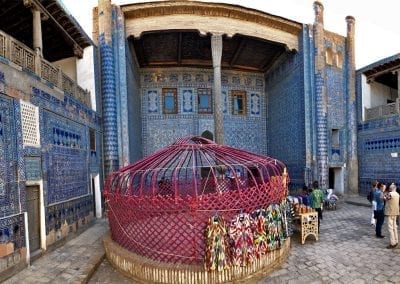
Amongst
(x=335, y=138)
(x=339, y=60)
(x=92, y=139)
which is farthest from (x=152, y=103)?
(x=339, y=60)

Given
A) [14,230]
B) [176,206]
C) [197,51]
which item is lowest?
[14,230]

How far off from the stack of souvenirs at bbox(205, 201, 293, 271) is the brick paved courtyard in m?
0.55

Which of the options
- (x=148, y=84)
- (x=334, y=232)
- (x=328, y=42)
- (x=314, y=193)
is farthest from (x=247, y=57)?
(x=334, y=232)

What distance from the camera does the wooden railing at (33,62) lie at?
Answer: 17.3ft

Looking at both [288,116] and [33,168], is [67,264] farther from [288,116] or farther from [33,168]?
[288,116]

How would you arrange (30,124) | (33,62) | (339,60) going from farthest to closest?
(339,60), (33,62), (30,124)

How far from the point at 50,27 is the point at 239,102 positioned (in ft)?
31.1

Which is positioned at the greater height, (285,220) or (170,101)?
(170,101)

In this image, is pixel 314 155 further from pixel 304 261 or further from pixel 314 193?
pixel 304 261

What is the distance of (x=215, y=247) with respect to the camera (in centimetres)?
463

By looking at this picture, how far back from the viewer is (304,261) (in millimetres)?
5559

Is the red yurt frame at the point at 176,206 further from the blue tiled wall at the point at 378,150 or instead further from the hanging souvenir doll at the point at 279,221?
the blue tiled wall at the point at 378,150

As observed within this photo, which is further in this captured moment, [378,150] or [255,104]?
[255,104]

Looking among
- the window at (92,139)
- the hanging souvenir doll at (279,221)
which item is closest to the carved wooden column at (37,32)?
the window at (92,139)
